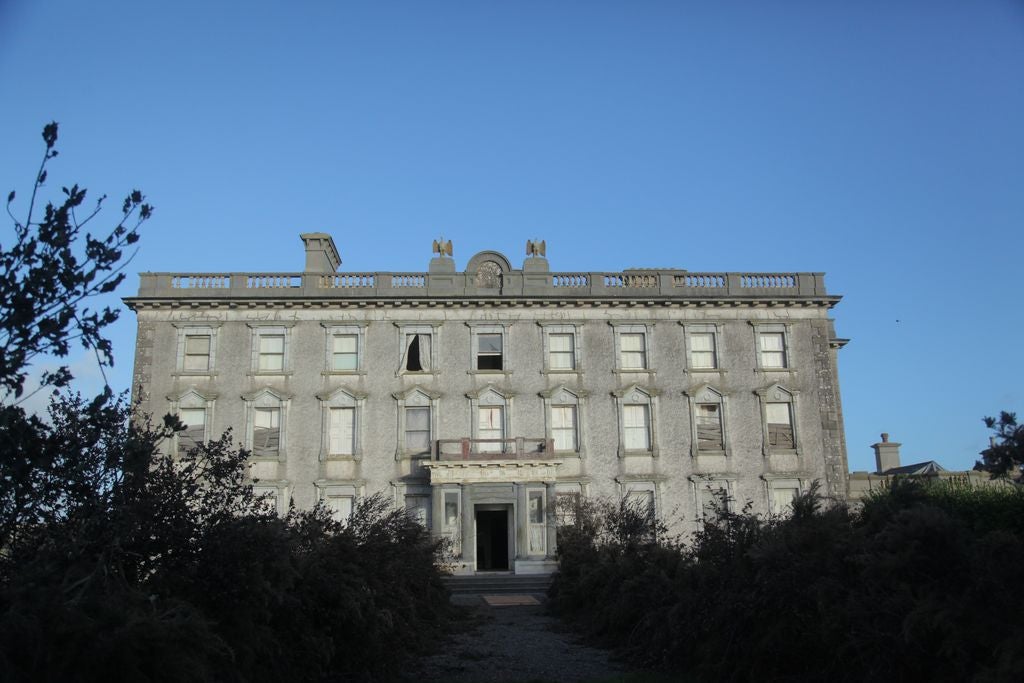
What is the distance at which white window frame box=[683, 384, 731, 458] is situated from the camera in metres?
32.6

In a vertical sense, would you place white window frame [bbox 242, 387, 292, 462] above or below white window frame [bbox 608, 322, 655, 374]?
below

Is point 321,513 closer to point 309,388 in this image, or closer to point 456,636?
point 456,636

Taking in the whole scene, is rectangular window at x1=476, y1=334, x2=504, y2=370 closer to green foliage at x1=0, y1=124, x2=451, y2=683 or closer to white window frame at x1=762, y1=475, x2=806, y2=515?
white window frame at x1=762, y1=475, x2=806, y2=515

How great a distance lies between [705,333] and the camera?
1336 inches

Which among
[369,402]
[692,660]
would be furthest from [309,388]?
[692,660]

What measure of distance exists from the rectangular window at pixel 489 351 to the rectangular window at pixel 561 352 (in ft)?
6.53

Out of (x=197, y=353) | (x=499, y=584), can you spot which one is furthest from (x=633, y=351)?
(x=197, y=353)

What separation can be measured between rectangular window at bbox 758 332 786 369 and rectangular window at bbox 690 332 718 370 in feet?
6.35

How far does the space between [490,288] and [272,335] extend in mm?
8689

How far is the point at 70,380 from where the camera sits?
6.87 m

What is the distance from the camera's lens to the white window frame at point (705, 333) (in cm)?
3353

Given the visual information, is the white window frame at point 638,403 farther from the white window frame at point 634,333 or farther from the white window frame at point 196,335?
the white window frame at point 196,335

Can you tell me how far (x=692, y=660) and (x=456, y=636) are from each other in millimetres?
6011

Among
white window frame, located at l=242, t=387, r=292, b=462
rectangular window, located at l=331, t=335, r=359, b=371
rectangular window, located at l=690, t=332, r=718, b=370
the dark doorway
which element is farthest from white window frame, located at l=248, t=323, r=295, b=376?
rectangular window, located at l=690, t=332, r=718, b=370
